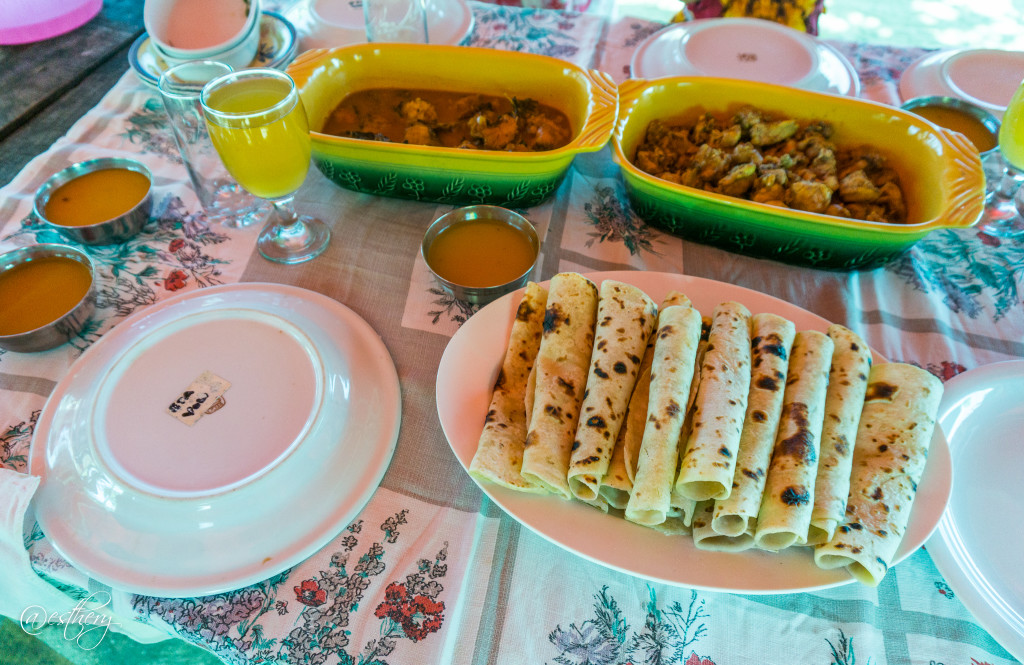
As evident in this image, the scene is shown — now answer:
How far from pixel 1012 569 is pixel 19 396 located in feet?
5.17

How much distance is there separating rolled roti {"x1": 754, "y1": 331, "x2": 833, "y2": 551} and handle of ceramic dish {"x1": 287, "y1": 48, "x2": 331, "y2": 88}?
47.1 inches

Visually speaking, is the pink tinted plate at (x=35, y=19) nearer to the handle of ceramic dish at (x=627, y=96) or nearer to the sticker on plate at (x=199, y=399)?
the sticker on plate at (x=199, y=399)

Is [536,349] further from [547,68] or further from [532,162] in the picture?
[547,68]

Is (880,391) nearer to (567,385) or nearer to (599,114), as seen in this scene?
(567,385)

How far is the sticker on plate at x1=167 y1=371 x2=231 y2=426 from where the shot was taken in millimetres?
860

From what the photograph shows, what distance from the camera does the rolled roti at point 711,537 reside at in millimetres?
729

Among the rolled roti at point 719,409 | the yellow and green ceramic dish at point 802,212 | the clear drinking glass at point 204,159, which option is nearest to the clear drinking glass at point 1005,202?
the yellow and green ceramic dish at point 802,212

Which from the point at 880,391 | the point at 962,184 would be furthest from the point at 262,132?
the point at 962,184

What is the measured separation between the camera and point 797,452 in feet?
2.46

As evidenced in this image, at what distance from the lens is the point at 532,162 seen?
1.12 metres

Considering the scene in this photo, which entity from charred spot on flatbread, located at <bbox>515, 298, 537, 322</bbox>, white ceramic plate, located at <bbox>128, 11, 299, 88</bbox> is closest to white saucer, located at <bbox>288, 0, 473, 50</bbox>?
white ceramic plate, located at <bbox>128, 11, 299, 88</bbox>

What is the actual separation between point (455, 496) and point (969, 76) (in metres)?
1.73

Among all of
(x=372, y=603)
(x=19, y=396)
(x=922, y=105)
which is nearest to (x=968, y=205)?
(x=922, y=105)

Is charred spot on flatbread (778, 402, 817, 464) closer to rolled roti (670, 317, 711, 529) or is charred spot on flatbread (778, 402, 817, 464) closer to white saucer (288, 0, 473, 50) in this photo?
rolled roti (670, 317, 711, 529)
